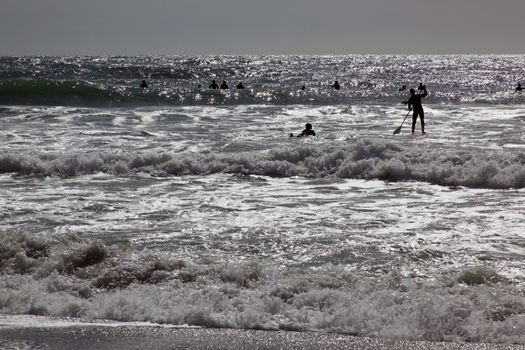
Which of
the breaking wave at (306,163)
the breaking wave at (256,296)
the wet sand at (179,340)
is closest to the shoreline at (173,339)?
the wet sand at (179,340)

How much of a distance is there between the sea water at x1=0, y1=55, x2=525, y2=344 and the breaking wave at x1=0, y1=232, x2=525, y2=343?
20 mm

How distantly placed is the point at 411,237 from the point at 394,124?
58.5ft

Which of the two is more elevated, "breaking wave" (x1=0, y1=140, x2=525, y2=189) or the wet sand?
the wet sand

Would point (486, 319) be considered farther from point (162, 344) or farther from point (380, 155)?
point (380, 155)

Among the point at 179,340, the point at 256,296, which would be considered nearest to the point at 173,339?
the point at 179,340

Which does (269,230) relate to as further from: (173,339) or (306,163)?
(306,163)

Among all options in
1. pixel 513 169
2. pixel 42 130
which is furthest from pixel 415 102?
pixel 42 130

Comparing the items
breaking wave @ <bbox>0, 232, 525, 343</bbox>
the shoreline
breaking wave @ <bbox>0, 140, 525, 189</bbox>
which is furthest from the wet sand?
breaking wave @ <bbox>0, 140, 525, 189</bbox>

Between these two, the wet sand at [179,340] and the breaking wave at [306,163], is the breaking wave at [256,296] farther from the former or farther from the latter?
the breaking wave at [306,163]

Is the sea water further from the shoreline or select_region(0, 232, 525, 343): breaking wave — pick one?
the shoreline

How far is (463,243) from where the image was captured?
28.9 ft

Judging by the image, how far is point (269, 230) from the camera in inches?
379

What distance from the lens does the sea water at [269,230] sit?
20.1 ft

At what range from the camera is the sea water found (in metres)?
6.12
